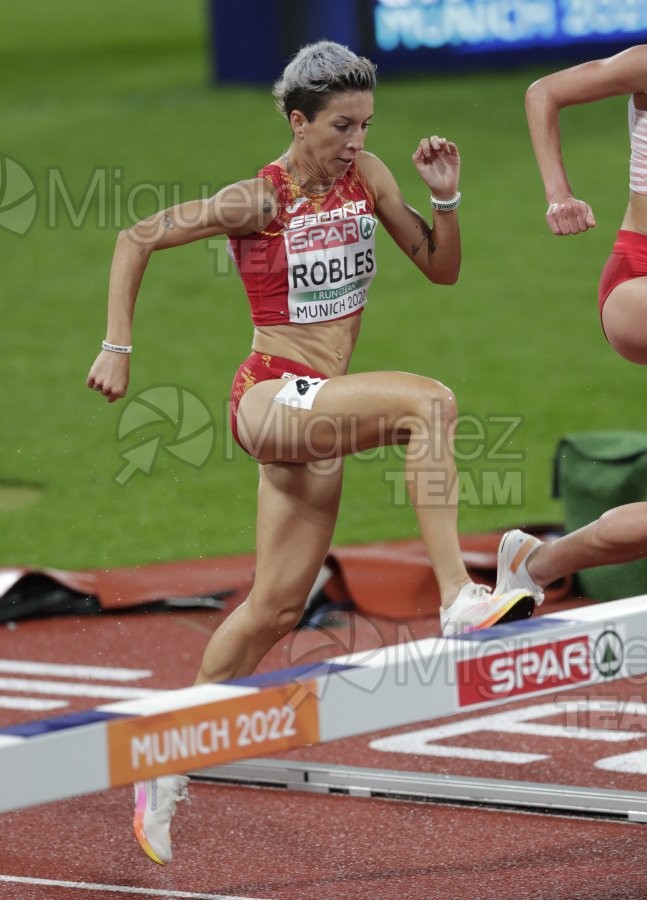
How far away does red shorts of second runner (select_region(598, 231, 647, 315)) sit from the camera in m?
4.39

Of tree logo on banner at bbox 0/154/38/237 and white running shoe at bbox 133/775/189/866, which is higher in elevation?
tree logo on banner at bbox 0/154/38/237

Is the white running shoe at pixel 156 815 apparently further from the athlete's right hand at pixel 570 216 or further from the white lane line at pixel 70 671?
the white lane line at pixel 70 671

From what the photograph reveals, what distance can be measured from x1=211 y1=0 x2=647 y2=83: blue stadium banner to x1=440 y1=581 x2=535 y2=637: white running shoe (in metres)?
12.0

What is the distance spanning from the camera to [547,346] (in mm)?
13078

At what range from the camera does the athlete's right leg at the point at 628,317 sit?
4340 mm

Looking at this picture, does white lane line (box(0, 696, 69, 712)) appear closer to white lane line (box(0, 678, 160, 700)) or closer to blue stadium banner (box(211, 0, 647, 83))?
white lane line (box(0, 678, 160, 700))

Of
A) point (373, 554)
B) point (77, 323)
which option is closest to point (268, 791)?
point (373, 554)

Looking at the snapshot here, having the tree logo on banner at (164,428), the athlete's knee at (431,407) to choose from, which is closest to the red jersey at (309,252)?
the athlete's knee at (431,407)

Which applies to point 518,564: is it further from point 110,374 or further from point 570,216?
point 110,374

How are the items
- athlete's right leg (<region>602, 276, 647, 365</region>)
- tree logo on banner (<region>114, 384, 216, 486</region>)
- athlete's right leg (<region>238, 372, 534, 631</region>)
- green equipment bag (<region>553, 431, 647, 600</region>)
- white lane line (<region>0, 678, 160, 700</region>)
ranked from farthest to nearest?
green equipment bag (<region>553, 431, 647, 600</region>) < white lane line (<region>0, 678, 160, 700</region>) < tree logo on banner (<region>114, 384, 216, 486</region>) < athlete's right leg (<region>602, 276, 647, 365</region>) < athlete's right leg (<region>238, 372, 534, 631</region>)

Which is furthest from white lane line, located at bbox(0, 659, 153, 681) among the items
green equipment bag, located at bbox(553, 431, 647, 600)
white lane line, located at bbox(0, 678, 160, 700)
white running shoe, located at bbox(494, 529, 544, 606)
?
white running shoe, located at bbox(494, 529, 544, 606)

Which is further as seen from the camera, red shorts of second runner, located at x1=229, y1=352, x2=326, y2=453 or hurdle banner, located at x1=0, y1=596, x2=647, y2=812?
red shorts of second runner, located at x1=229, y1=352, x2=326, y2=453

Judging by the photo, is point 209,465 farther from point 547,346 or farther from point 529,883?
point 529,883

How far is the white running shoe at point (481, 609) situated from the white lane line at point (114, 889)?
0.99 metres
